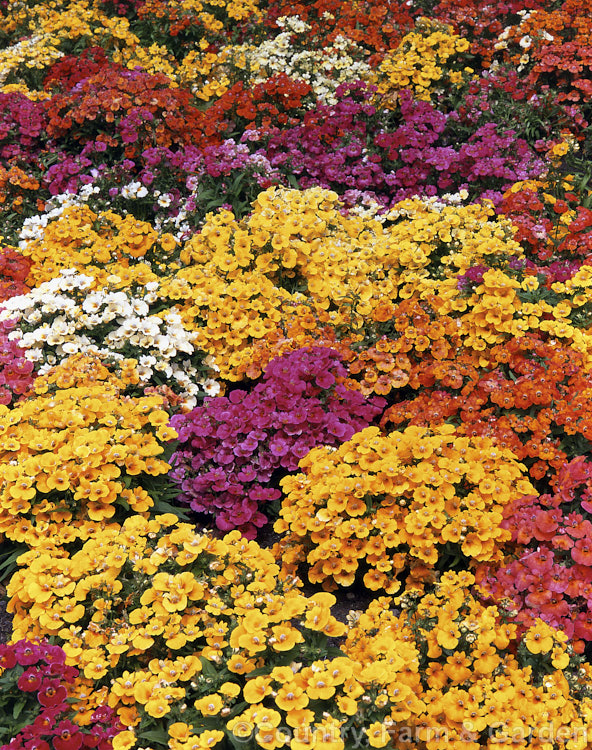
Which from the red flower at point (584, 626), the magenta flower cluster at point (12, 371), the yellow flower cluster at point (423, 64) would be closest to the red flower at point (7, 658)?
the magenta flower cluster at point (12, 371)

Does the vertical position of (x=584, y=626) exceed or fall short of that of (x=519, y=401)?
it falls short

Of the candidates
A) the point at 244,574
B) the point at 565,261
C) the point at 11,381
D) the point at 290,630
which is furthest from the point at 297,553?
the point at 565,261

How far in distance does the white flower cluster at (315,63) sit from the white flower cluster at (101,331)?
3.44 m

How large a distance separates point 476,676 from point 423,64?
5.97 meters

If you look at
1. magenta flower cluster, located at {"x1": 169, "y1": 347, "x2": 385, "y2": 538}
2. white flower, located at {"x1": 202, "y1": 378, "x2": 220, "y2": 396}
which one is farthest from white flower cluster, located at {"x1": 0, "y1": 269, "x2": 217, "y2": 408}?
magenta flower cluster, located at {"x1": 169, "y1": 347, "x2": 385, "y2": 538}

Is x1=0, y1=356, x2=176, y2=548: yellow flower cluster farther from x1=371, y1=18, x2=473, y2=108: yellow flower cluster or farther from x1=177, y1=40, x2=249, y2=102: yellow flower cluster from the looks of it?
x1=371, y1=18, x2=473, y2=108: yellow flower cluster

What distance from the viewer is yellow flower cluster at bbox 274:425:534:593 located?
3486 millimetres

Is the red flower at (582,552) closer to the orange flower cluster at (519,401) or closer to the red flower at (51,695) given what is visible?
the orange flower cluster at (519,401)

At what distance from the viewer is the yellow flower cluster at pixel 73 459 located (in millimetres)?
3455

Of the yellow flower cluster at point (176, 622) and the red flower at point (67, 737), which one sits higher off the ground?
the red flower at point (67, 737)

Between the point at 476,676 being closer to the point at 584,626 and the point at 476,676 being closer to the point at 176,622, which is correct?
the point at 584,626

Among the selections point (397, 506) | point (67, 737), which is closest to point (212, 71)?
point (397, 506)

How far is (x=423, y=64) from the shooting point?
7.18 meters

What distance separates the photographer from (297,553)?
3.75 meters
